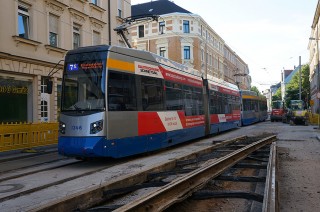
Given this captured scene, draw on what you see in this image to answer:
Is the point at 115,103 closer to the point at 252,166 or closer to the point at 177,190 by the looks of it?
the point at 252,166

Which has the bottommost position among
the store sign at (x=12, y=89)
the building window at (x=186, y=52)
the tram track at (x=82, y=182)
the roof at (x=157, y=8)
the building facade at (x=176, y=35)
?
the tram track at (x=82, y=182)

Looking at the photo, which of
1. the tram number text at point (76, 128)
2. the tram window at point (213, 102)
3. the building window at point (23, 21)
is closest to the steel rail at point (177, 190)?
the tram number text at point (76, 128)

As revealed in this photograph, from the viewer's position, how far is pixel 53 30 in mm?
20266

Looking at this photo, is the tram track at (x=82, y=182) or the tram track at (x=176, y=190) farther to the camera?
the tram track at (x=82, y=182)

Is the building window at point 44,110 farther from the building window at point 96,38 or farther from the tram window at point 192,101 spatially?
the tram window at point 192,101

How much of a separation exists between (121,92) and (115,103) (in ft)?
1.40

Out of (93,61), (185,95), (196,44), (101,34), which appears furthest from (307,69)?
(93,61)

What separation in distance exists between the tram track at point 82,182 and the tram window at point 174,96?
7.52ft

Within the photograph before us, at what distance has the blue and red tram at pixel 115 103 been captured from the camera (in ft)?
32.6

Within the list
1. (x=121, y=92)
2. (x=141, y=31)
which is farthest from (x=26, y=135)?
(x=141, y=31)

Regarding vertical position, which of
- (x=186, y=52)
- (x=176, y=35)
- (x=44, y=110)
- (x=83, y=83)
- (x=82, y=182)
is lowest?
(x=82, y=182)

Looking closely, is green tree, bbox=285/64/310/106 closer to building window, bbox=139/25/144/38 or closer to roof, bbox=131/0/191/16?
roof, bbox=131/0/191/16

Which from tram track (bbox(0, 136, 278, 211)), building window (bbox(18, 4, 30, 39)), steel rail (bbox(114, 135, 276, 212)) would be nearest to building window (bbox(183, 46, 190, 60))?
building window (bbox(18, 4, 30, 39))

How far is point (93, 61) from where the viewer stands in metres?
10.3
